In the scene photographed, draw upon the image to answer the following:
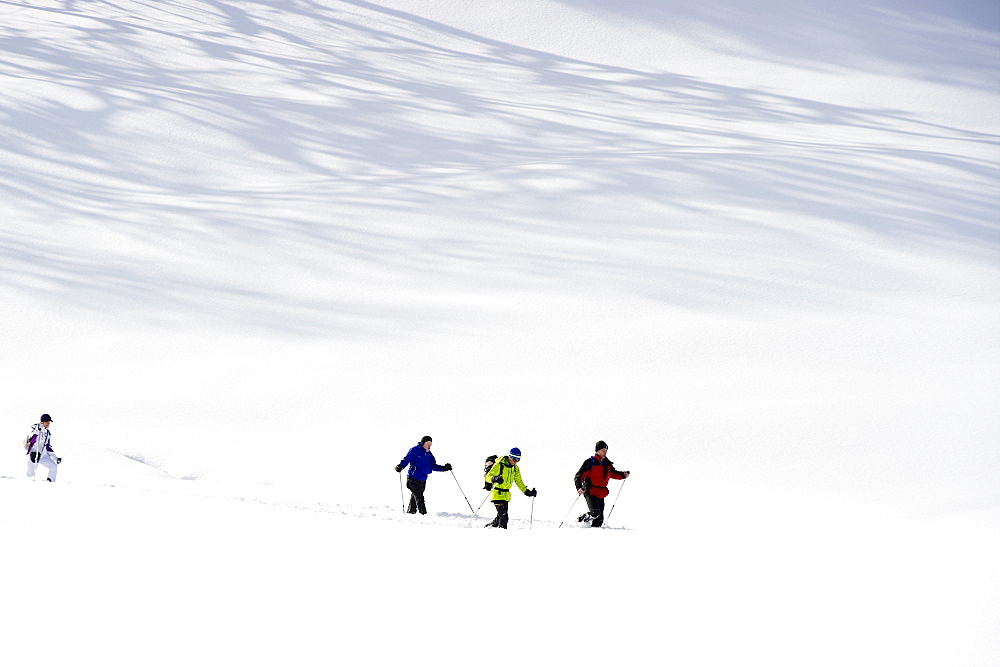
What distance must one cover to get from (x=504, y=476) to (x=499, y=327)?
10644 mm

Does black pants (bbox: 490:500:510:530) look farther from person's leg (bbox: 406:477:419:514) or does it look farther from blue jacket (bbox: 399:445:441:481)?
person's leg (bbox: 406:477:419:514)

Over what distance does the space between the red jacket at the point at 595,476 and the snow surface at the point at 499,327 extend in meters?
0.68

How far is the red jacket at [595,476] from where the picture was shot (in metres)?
10.7

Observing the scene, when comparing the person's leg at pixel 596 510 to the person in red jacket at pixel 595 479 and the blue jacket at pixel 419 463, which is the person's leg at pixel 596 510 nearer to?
the person in red jacket at pixel 595 479

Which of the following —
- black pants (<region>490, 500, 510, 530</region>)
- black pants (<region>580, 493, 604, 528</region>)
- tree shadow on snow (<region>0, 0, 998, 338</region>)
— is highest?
tree shadow on snow (<region>0, 0, 998, 338</region>)

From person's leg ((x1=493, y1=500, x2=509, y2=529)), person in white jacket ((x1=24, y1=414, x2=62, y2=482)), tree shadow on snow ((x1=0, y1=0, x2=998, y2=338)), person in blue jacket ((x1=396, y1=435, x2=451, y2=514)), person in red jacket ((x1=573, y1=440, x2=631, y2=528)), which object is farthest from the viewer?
tree shadow on snow ((x1=0, y1=0, x2=998, y2=338))

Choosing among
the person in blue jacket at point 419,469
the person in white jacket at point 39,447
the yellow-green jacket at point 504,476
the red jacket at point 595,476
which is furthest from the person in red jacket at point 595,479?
the person in white jacket at point 39,447

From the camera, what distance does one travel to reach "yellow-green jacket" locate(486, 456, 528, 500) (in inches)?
409

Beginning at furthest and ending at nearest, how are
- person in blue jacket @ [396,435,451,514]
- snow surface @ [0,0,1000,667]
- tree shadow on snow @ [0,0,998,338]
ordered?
tree shadow on snow @ [0,0,998,338]
person in blue jacket @ [396,435,451,514]
snow surface @ [0,0,1000,667]

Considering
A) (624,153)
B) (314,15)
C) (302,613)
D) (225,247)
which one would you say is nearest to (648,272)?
(624,153)

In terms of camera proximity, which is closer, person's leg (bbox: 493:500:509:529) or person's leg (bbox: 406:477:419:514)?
person's leg (bbox: 493:500:509:529)

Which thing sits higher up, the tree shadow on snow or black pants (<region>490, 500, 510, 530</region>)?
the tree shadow on snow

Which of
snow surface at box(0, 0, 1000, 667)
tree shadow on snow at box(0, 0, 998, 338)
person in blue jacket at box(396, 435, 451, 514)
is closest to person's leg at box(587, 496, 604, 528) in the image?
snow surface at box(0, 0, 1000, 667)

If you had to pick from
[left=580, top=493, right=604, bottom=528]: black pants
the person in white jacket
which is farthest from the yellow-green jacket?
the person in white jacket
